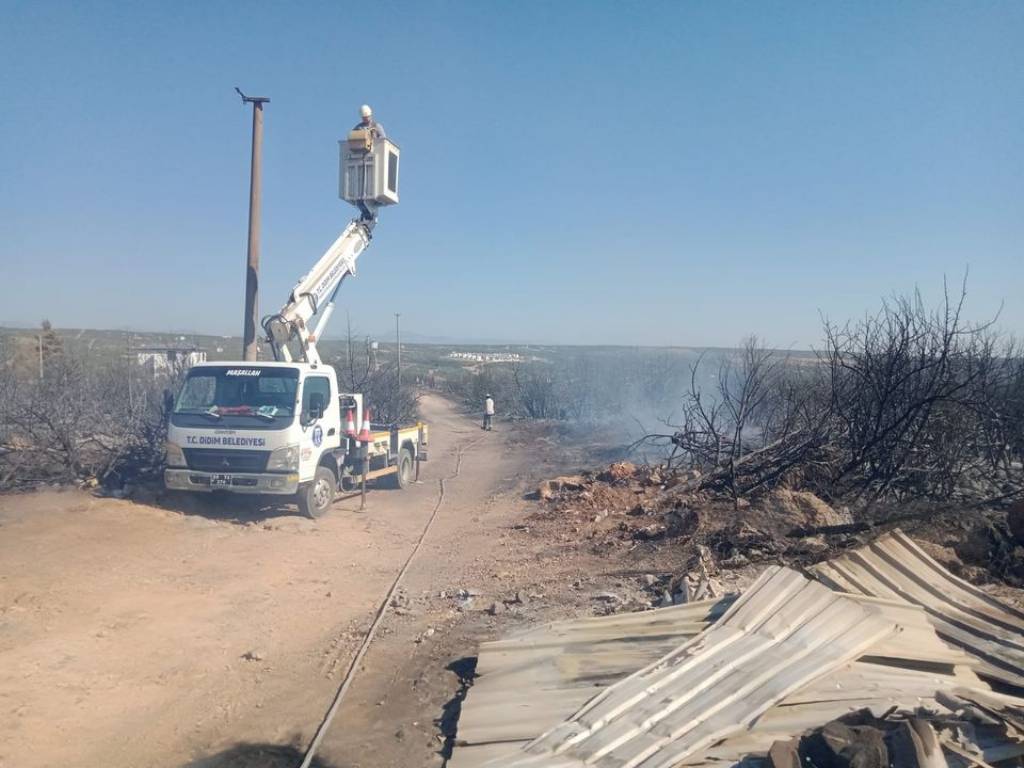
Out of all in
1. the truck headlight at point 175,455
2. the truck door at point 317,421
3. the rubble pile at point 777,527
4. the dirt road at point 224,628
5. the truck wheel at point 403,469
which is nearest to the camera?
the dirt road at point 224,628

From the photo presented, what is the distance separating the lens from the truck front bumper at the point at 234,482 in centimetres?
1129

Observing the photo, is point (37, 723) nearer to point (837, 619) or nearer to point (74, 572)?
point (74, 572)

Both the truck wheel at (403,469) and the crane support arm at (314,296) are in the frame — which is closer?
the crane support arm at (314,296)

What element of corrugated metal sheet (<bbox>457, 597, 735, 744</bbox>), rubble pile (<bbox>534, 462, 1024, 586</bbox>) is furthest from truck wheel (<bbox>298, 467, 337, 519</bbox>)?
corrugated metal sheet (<bbox>457, 597, 735, 744</bbox>)

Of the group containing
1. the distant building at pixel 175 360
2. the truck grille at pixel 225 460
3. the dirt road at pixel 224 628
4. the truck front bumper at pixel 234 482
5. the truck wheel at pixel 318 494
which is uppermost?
the distant building at pixel 175 360

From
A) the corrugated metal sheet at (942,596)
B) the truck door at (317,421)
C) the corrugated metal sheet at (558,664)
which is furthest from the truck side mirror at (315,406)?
the corrugated metal sheet at (942,596)

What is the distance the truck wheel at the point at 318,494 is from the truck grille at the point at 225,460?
0.87m

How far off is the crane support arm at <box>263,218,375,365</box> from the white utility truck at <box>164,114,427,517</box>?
0.02 m

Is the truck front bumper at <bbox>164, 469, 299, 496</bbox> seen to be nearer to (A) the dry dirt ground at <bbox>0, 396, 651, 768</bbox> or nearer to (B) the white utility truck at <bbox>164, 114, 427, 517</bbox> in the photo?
(B) the white utility truck at <bbox>164, 114, 427, 517</bbox>

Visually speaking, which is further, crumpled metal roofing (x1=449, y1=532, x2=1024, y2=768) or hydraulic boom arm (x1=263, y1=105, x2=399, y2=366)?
hydraulic boom arm (x1=263, y1=105, x2=399, y2=366)

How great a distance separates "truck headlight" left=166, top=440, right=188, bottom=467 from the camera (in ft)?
38.0

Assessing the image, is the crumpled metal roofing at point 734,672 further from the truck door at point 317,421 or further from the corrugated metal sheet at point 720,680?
the truck door at point 317,421

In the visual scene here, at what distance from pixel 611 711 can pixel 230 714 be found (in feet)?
9.30

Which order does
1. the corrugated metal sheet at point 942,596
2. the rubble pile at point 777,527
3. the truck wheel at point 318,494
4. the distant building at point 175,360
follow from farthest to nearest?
the distant building at point 175,360 < the truck wheel at point 318,494 < the rubble pile at point 777,527 < the corrugated metal sheet at point 942,596
